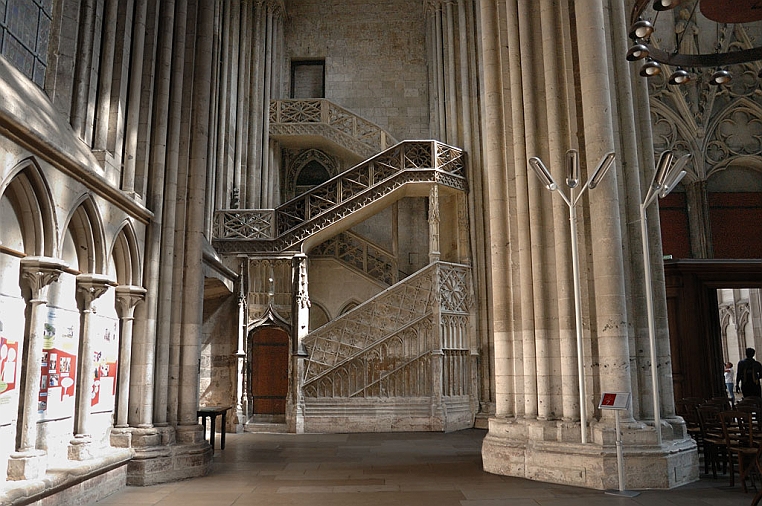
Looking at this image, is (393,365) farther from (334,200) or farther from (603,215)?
(603,215)

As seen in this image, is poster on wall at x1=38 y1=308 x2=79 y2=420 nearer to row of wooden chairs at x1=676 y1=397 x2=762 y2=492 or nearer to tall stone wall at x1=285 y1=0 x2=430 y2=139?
row of wooden chairs at x1=676 y1=397 x2=762 y2=492

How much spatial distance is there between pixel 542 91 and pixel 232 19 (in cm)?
1265

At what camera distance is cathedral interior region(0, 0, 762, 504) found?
726 cm

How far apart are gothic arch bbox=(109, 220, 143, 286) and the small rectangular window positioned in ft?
51.4

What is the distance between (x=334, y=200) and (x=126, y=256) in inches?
341

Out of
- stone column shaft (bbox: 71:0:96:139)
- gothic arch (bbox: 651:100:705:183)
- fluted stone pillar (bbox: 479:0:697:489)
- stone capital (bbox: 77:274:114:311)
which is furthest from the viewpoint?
gothic arch (bbox: 651:100:705:183)

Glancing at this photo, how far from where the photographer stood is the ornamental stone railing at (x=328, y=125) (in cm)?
2083

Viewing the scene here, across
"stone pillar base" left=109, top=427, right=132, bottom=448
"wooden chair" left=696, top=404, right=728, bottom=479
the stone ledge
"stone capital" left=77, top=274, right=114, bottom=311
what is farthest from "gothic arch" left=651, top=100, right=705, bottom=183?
the stone ledge

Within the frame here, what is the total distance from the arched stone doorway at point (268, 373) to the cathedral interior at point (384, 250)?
6cm

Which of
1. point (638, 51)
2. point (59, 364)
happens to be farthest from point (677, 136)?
point (59, 364)

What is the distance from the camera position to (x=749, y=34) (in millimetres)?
18625

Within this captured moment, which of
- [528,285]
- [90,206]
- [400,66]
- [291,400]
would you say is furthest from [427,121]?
[90,206]

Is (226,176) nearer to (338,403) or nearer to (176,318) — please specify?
(338,403)

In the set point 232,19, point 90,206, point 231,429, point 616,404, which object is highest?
point 232,19
